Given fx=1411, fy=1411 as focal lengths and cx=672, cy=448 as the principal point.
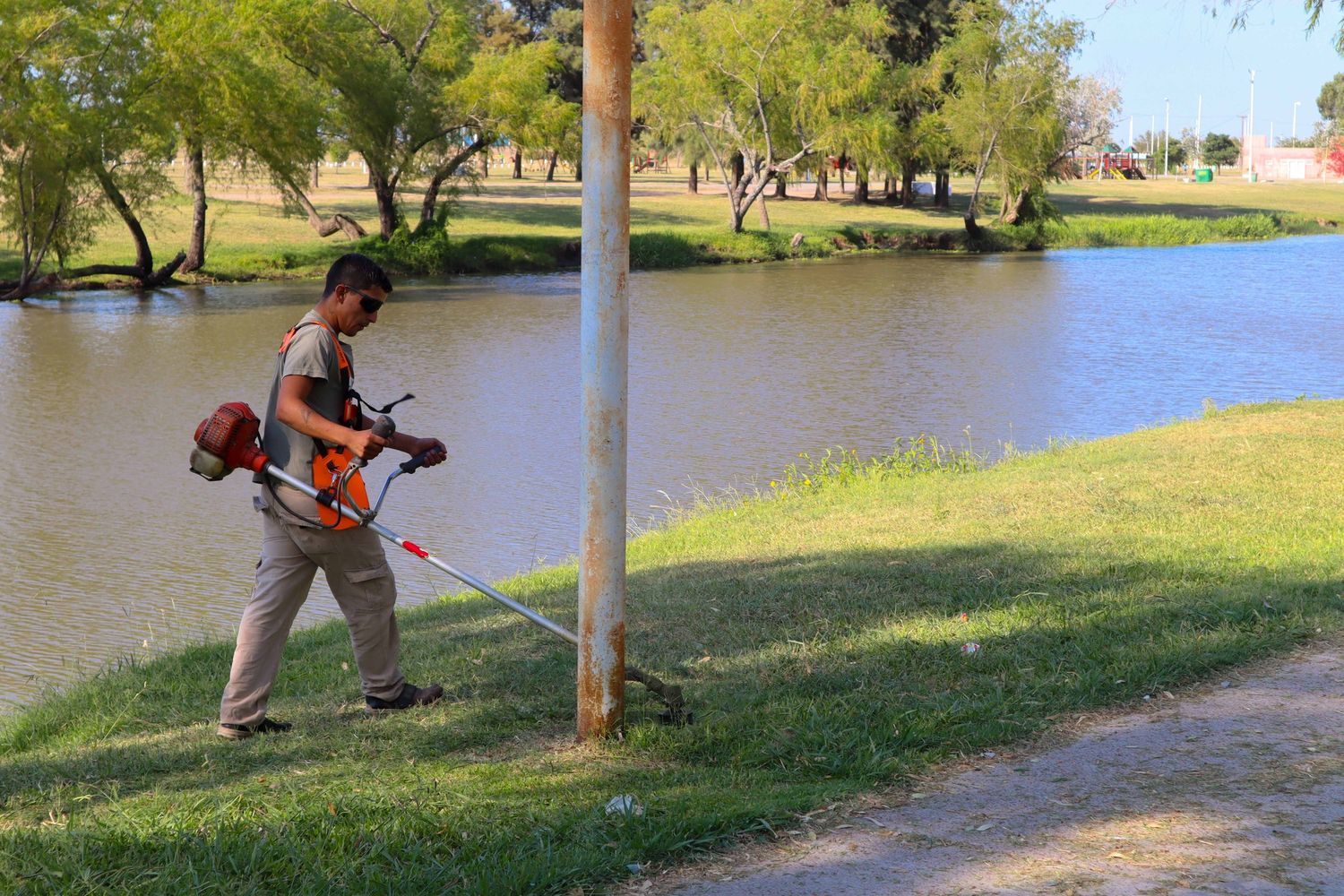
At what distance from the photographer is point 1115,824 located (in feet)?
12.9

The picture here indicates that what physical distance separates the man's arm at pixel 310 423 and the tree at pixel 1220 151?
6186 inches

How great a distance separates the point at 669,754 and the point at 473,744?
2.42ft

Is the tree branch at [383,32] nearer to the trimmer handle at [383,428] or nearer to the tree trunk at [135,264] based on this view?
the tree trunk at [135,264]

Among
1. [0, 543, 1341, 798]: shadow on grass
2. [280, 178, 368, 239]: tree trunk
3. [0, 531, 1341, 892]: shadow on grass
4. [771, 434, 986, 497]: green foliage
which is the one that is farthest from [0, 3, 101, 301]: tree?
[0, 531, 1341, 892]: shadow on grass

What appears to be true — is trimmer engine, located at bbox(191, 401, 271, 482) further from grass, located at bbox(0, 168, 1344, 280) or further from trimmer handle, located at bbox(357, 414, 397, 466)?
grass, located at bbox(0, 168, 1344, 280)

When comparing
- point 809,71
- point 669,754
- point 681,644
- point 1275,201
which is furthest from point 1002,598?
point 1275,201

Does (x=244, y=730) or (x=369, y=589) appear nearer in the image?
(x=244, y=730)

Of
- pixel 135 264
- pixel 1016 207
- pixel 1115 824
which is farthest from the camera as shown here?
pixel 1016 207

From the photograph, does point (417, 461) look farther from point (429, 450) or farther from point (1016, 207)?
point (1016, 207)

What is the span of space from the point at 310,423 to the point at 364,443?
23 centimetres

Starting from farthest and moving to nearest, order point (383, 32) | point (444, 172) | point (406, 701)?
point (383, 32)
point (444, 172)
point (406, 701)

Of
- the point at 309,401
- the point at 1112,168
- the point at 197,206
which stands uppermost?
the point at 1112,168

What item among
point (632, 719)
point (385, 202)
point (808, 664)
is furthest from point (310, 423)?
point (385, 202)

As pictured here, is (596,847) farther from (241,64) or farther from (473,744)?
(241,64)
